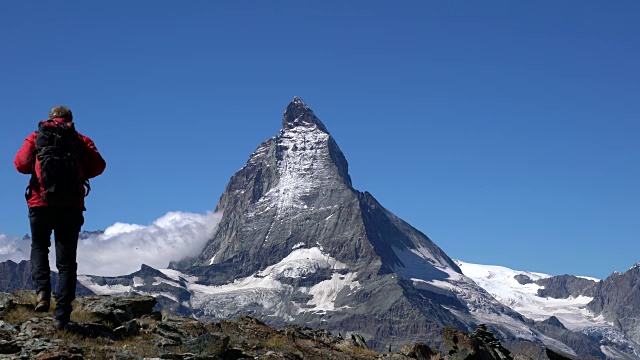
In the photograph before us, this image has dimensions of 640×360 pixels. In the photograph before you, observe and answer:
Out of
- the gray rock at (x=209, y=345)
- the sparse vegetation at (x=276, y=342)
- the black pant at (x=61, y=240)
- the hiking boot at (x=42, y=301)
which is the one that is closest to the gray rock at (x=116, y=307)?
the hiking boot at (x=42, y=301)

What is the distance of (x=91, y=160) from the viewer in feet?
69.2

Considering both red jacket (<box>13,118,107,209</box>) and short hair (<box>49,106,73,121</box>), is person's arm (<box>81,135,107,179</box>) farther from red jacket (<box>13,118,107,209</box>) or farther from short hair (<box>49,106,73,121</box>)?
short hair (<box>49,106,73,121</box>)

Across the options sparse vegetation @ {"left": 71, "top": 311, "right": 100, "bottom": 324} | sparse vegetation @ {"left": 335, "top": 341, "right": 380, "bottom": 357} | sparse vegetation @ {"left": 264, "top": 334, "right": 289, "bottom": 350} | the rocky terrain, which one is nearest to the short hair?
the rocky terrain

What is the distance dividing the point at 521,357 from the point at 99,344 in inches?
784

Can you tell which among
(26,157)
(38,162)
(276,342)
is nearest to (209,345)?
(276,342)

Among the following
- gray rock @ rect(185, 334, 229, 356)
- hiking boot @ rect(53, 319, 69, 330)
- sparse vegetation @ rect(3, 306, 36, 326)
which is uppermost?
sparse vegetation @ rect(3, 306, 36, 326)

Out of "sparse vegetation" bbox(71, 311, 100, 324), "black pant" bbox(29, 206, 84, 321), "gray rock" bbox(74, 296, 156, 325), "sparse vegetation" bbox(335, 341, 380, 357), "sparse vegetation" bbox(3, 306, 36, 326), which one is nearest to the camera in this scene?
"black pant" bbox(29, 206, 84, 321)

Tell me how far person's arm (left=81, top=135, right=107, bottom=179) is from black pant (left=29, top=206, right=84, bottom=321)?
0.97 m

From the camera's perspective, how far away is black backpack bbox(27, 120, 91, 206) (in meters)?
20.3

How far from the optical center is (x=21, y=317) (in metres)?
22.3

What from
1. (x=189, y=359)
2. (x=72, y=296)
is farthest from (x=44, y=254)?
(x=189, y=359)

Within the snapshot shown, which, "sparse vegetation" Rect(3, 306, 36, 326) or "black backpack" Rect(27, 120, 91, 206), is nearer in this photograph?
"black backpack" Rect(27, 120, 91, 206)

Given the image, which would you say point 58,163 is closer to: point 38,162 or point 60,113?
point 38,162

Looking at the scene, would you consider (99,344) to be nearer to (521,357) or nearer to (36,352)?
(36,352)
